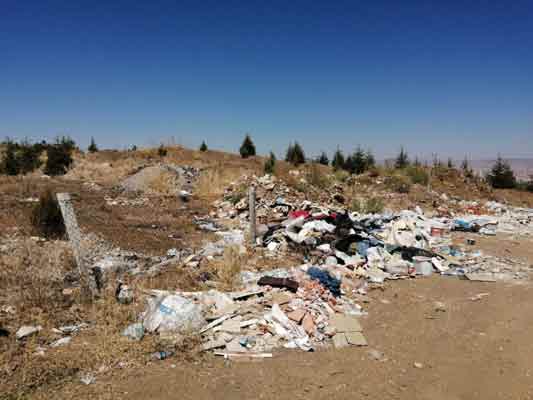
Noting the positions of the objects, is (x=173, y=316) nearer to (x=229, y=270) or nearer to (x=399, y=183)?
(x=229, y=270)

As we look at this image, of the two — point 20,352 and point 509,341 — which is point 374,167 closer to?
point 509,341

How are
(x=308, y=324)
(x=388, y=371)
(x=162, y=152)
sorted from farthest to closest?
(x=162, y=152) < (x=308, y=324) < (x=388, y=371)

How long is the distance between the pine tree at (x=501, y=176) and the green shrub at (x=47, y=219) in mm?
22917

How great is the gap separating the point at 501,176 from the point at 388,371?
70.7 ft

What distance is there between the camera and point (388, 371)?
9.46 feet

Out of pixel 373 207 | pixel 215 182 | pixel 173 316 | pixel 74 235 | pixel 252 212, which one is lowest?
pixel 173 316

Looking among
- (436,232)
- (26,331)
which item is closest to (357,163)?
(436,232)

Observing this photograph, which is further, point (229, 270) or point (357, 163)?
point (357, 163)

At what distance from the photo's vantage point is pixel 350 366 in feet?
9.63

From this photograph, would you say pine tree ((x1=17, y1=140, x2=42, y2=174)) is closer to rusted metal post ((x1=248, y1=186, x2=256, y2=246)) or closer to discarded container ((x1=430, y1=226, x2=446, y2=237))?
rusted metal post ((x1=248, y1=186, x2=256, y2=246))

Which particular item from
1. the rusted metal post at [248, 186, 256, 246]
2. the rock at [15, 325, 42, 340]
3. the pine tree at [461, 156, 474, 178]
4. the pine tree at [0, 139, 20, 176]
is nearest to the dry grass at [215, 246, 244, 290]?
the rusted metal post at [248, 186, 256, 246]

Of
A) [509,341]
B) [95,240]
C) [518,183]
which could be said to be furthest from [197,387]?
[518,183]

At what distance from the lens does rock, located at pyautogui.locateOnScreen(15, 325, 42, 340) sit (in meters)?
3.08

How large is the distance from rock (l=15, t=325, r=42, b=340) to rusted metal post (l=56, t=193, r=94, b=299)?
61 centimetres
